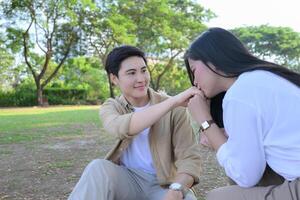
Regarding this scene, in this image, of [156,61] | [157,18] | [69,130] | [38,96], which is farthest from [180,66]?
[69,130]

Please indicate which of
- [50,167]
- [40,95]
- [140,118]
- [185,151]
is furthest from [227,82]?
[40,95]

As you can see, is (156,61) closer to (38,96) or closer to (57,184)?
(38,96)

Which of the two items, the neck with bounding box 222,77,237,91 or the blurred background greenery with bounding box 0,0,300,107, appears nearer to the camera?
the neck with bounding box 222,77,237,91

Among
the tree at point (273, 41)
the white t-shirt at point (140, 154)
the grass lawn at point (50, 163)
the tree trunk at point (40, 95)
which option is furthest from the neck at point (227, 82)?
the tree at point (273, 41)

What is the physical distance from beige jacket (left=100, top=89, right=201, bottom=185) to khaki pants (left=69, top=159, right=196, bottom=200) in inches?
3.6

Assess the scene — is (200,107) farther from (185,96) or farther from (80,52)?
(80,52)

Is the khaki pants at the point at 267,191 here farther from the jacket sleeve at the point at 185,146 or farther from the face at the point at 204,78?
the jacket sleeve at the point at 185,146

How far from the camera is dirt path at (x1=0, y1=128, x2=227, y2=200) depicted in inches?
182

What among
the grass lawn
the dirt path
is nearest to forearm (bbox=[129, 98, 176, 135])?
the grass lawn

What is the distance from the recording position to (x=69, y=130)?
37.0ft

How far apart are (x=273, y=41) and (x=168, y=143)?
42.3 meters

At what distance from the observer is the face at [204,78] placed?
199 cm

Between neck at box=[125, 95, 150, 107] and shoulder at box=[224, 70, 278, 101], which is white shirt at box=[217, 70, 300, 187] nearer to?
shoulder at box=[224, 70, 278, 101]

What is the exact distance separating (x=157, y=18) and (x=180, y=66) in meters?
Answer: 7.27
